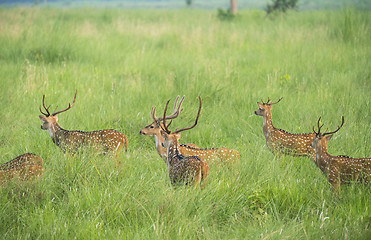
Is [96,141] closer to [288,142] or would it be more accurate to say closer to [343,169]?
[288,142]

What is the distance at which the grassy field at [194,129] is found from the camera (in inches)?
168

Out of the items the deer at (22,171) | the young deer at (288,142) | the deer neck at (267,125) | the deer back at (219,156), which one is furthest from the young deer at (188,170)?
the deer neck at (267,125)

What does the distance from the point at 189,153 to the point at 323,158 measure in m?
1.37

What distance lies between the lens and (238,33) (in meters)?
14.4

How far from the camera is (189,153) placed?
529 cm

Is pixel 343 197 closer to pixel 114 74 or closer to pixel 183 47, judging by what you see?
pixel 114 74

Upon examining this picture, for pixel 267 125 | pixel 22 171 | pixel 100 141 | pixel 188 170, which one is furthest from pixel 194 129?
pixel 22 171

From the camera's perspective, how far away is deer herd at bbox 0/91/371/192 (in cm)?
459

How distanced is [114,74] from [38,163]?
5.16 metres

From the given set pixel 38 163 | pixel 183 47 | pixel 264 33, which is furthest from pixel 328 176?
pixel 264 33

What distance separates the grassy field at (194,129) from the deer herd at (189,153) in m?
0.12

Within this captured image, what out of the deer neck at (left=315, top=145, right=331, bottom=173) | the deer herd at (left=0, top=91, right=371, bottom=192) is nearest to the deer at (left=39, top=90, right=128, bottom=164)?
the deer herd at (left=0, top=91, right=371, bottom=192)

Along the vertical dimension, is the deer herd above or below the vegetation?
below

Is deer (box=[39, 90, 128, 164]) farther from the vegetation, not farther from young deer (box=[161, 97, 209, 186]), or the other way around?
the vegetation
